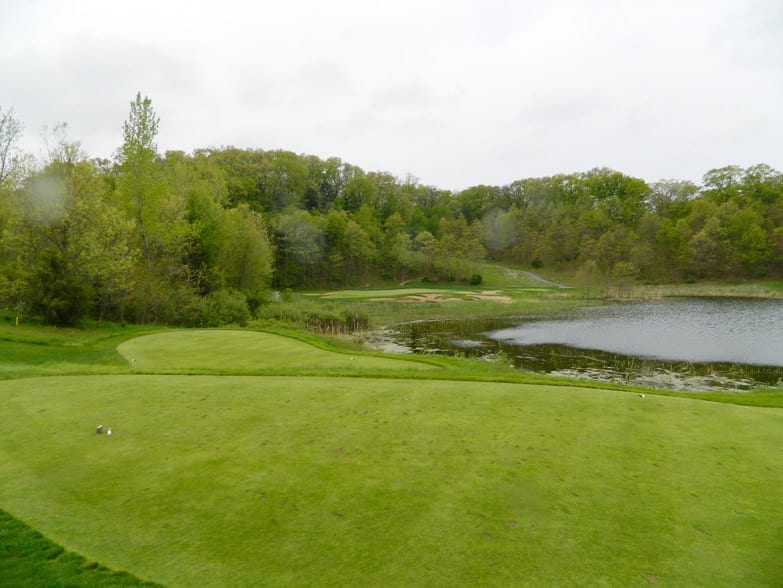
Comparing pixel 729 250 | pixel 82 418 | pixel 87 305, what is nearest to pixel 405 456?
pixel 82 418

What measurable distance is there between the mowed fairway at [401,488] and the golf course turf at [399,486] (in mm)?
22

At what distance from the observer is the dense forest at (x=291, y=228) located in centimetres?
2469

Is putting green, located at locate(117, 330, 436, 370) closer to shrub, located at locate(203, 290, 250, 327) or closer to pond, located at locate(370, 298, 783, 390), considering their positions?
pond, located at locate(370, 298, 783, 390)

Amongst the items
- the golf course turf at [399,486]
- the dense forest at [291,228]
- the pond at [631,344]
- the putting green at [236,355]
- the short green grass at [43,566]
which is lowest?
the pond at [631,344]

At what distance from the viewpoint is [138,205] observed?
31125 millimetres

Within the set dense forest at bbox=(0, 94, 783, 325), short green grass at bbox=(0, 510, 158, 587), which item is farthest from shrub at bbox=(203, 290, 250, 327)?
short green grass at bbox=(0, 510, 158, 587)

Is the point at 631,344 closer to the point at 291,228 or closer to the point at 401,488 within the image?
the point at 401,488

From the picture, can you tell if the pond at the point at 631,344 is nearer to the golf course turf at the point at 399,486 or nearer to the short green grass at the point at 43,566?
the golf course turf at the point at 399,486

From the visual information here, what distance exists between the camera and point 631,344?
27734 mm

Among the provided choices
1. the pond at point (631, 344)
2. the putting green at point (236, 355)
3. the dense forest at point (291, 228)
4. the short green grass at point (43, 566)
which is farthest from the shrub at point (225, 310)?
the short green grass at point (43, 566)

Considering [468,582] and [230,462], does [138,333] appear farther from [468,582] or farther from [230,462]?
[468,582]

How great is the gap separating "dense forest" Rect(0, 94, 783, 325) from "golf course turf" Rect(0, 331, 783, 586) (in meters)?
18.8

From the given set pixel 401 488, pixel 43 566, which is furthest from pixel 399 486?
pixel 43 566

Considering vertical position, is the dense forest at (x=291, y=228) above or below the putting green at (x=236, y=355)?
above
